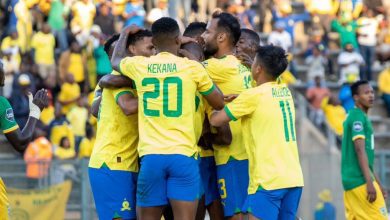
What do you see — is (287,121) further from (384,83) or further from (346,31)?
(346,31)

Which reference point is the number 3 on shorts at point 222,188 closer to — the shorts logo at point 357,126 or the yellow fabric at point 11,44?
the shorts logo at point 357,126

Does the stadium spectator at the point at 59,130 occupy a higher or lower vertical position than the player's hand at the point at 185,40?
lower

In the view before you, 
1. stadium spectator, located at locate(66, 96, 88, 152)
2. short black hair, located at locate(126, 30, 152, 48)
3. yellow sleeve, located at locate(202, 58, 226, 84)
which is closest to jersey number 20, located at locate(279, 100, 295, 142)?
yellow sleeve, located at locate(202, 58, 226, 84)

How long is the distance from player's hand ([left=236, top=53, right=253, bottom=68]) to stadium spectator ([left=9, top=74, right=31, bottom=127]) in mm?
11278

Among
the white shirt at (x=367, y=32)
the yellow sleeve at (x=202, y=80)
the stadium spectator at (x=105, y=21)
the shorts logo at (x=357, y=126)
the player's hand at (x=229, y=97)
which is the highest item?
the stadium spectator at (x=105, y=21)

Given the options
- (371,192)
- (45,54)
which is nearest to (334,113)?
(45,54)

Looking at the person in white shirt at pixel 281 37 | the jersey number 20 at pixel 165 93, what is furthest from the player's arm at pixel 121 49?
the person in white shirt at pixel 281 37

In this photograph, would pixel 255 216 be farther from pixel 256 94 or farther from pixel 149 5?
pixel 149 5

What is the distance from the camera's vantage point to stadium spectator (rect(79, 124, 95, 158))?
23547mm

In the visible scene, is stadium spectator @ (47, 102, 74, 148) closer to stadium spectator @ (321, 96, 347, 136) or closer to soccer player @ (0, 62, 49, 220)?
stadium spectator @ (321, 96, 347, 136)

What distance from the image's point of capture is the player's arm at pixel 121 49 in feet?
39.5

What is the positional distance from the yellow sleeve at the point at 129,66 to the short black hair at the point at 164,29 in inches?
12.1

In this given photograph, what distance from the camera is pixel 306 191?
2202cm

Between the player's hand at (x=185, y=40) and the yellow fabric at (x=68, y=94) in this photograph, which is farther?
the yellow fabric at (x=68, y=94)
